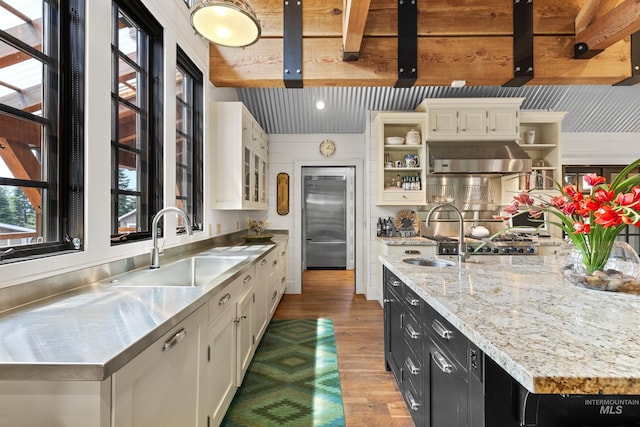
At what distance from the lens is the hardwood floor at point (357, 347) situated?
205cm

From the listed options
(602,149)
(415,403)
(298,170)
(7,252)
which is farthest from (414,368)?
(602,149)

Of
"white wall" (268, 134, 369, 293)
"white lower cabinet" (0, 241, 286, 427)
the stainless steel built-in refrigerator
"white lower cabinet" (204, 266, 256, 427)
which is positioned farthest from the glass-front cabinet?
the stainless steel built-in refrigerator

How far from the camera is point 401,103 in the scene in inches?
179

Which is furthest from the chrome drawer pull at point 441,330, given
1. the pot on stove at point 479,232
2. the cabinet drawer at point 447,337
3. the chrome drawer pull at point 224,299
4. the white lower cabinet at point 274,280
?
the pot on stove at point 479,232

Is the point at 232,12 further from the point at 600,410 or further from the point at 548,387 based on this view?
the point at 600,410

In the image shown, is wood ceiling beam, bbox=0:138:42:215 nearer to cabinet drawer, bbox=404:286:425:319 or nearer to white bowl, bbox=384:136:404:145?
cabinet drawer, bbox=404:286:425:319

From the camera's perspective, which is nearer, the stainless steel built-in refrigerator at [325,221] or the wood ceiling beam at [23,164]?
the wood ceiling beam at [23,164]

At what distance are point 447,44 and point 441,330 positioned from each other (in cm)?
233

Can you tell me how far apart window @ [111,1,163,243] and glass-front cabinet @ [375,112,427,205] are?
111 inches

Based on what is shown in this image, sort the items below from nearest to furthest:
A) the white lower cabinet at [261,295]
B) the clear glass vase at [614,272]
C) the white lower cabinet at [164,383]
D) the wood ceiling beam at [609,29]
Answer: the white lower cabinet at [164,383], the clear glass vase at [614,272], the wood ceiling beam at [609,29], the white lower cabinet at [261,295]

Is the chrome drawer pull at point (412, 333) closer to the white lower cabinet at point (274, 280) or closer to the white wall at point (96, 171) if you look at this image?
the white wall at point (96, 171)

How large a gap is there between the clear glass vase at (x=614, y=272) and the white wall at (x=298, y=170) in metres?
3.68

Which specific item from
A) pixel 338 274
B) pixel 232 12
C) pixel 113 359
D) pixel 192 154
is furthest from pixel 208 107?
pixel 338 274

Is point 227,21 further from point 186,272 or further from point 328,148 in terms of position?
point 328,148
